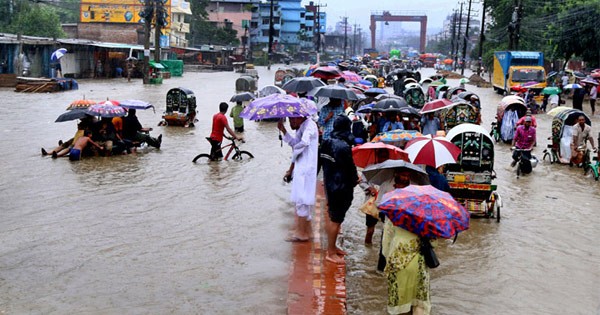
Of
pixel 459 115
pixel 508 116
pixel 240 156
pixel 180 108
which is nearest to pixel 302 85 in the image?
pixel 240 156

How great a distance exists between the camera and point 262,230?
9266 mm

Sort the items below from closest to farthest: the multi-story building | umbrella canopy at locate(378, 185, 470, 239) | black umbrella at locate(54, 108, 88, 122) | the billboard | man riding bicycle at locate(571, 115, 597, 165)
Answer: umbrella canopy at locate(378, 185, 470, 239), black umbrella at locate(54, 108, 88, 122), man riding bicycle at locate(571, 115, 597, 165), the billboard, the multi-story building

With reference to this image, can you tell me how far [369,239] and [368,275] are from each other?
3.83ft

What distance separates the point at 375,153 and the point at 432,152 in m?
0.88

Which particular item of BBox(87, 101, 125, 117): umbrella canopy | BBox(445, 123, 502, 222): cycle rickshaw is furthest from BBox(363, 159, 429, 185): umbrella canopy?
BBox(87, 101, 125, 117): umbrella canopy

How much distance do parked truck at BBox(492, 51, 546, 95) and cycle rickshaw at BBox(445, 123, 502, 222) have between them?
25.1 metres

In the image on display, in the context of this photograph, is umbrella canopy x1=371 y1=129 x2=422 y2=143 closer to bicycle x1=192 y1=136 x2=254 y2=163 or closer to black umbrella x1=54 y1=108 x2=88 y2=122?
bicycle x1=192 y1=136 x2=254 y2=163

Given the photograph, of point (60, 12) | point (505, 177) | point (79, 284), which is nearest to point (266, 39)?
point (60, 12)

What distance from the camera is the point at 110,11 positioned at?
2569 inches

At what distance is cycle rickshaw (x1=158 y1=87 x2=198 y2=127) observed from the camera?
21.1 m

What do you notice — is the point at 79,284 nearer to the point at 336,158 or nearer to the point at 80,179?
the point at 336,158

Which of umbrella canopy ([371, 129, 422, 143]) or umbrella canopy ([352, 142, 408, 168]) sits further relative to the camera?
umbrella canopy ([371, 129, 422, 143])

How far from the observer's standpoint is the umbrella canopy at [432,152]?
8.24 m

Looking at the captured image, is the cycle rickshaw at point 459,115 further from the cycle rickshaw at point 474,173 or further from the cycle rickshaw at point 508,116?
the cycle rickshaw at point 474,173
